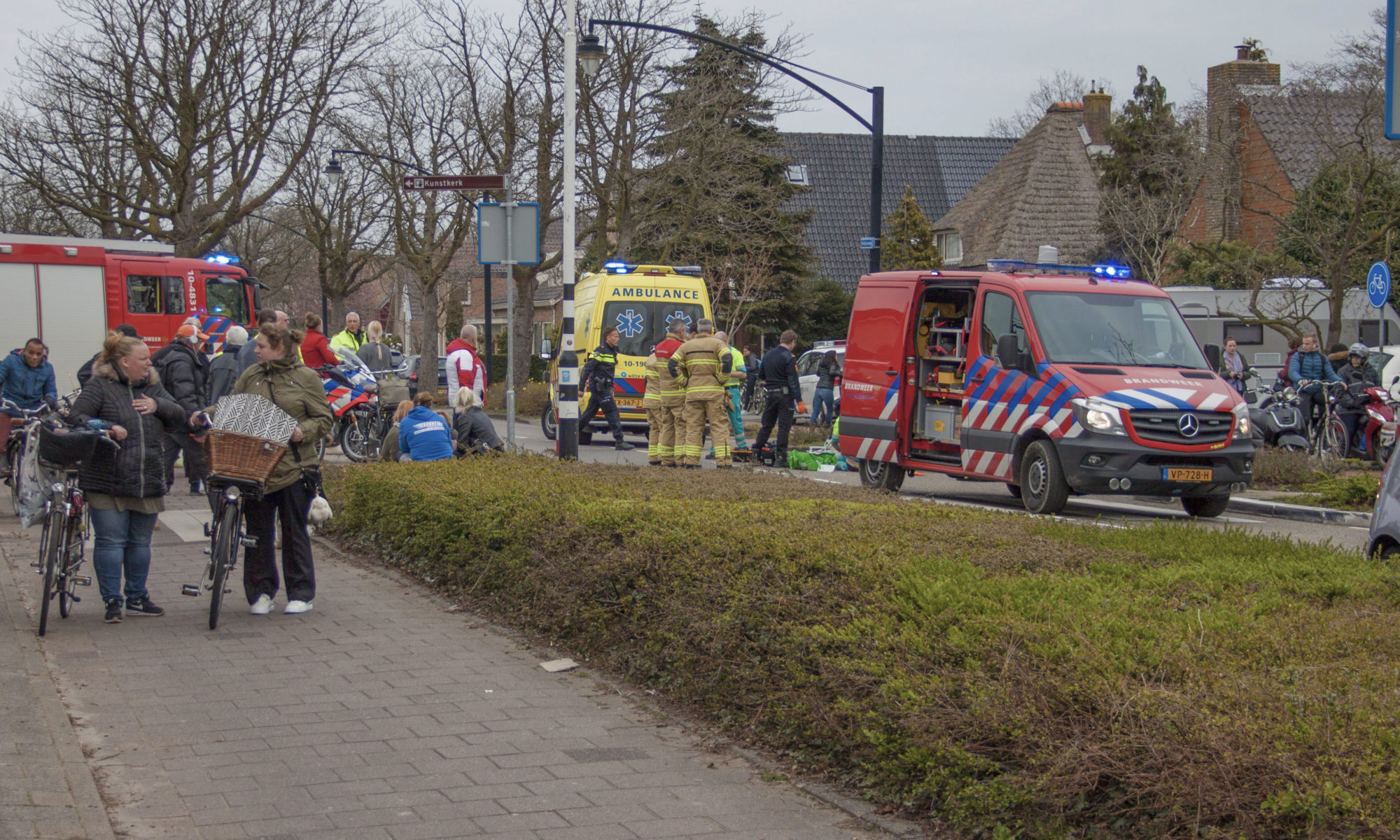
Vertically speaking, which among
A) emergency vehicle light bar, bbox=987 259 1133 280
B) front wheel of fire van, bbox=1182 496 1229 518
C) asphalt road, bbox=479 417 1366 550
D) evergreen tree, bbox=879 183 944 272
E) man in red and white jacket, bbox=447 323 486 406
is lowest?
asphalt road, bbox=479 417 1366 550

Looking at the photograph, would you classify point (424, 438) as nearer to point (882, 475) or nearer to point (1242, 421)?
point (882, 475)

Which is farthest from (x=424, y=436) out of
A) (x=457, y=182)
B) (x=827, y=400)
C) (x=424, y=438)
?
(x=827, y=400)

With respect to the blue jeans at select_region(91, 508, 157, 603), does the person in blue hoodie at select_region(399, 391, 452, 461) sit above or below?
above

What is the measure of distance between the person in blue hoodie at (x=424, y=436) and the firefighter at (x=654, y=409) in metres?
4.90

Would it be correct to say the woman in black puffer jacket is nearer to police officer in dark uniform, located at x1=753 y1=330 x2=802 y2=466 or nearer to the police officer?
the police officer

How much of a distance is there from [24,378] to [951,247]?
3963 centimetres

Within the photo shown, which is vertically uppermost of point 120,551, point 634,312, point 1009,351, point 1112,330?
point 634,312

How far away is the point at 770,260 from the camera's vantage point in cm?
4003

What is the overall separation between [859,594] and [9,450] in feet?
32.9

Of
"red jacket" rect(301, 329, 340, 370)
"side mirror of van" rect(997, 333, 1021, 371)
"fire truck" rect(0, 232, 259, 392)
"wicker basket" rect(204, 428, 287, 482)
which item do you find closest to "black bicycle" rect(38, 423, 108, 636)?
"wicker basket" rect(204, 428, 287, 482)

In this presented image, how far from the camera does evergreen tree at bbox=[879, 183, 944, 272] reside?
4491cm

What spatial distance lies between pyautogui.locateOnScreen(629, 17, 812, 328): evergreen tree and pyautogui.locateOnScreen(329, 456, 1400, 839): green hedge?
26.1 metres

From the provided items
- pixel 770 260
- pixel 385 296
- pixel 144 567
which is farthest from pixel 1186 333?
pixel 385 296

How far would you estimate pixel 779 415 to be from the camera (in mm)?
18594
